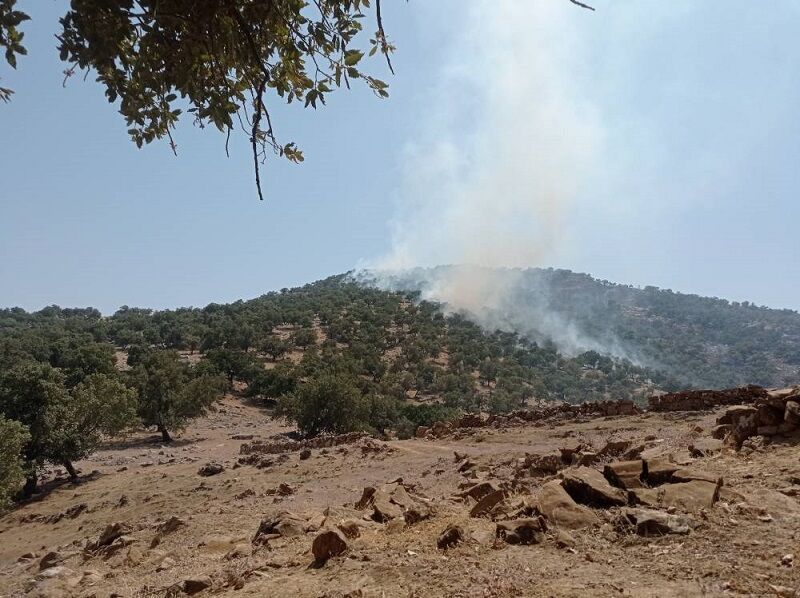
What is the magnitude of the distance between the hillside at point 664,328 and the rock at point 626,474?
98794 mm

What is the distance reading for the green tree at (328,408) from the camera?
32.1 meters

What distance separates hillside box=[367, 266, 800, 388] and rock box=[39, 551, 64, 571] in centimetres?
10167

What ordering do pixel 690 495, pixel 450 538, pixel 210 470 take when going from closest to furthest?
pixel 450 538, pixel 690 495, pixel 210 470

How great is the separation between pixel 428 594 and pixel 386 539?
1.94 metres

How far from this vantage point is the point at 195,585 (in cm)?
632

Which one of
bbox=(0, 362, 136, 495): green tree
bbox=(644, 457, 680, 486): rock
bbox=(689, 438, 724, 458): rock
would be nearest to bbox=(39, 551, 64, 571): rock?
bbox=(644, 457, 680, 486): rock

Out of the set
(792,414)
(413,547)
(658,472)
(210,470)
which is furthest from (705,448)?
(210,470)

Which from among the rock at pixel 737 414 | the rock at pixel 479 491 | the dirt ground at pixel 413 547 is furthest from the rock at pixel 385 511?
the rock at pixel 737 414

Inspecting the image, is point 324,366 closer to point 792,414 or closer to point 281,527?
point 281,527

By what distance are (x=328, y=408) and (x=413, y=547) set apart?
26.8 meters

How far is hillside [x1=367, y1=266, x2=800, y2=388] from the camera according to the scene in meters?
107

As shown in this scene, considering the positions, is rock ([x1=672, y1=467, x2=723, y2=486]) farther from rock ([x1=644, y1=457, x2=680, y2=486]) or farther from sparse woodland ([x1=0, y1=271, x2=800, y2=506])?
sparse woodland ([x1=0, y1=271, x2=800, y2=506])

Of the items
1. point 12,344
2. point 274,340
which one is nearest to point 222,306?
point 274,340

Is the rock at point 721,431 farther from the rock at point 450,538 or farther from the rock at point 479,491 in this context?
the rock at point 450,538
